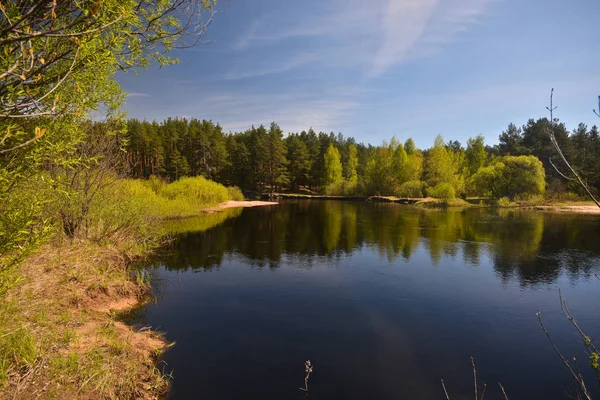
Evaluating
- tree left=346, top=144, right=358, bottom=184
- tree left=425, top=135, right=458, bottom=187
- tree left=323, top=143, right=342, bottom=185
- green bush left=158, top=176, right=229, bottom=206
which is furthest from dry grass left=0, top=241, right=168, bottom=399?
tree left=346, top=144, right=358, bottom=184

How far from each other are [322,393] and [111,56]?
8226mm

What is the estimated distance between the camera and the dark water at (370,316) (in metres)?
8.80

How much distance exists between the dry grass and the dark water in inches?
40.0

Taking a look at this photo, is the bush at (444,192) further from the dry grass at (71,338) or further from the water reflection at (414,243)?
the dry grass at (71,338)

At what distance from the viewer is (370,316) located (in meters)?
12.7

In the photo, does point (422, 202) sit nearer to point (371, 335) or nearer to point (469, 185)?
point (469, 185)

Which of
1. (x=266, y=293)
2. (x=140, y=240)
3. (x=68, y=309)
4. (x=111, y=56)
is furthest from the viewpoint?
(x=140, y=240)

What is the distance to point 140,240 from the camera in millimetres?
18219

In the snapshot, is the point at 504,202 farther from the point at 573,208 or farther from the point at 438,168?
the point at 438,168

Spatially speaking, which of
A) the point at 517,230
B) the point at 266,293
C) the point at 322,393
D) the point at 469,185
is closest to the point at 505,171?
the point at 469,185

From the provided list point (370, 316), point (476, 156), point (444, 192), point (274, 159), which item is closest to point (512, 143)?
point (476, 156)

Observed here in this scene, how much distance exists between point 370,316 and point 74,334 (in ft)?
29.8

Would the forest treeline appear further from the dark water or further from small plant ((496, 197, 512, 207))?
the dark water

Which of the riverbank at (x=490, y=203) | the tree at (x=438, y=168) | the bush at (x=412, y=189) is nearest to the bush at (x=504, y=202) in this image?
the riverbank at (x=490, y=203)
